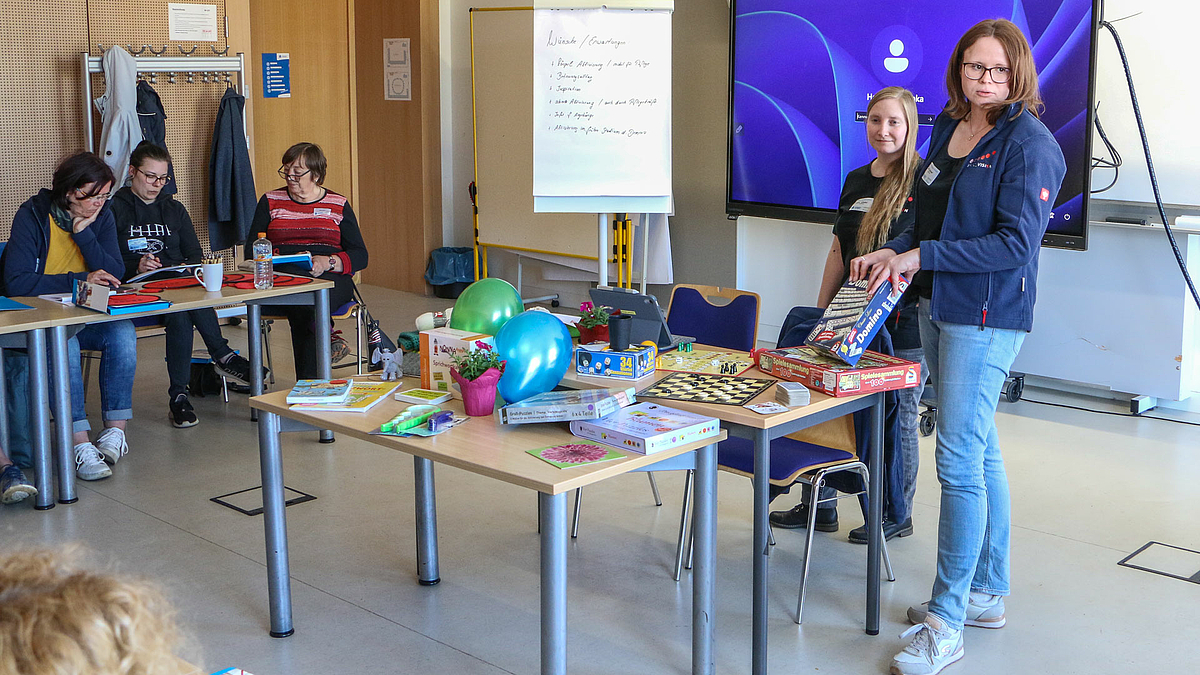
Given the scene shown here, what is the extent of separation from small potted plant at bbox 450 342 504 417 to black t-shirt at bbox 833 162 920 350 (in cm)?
137

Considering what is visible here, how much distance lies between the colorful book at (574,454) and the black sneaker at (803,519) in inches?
56.2

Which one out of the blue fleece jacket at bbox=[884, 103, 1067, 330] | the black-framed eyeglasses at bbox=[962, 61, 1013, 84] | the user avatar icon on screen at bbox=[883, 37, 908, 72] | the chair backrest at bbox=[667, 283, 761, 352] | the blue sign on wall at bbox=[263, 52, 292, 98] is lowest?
the chair backrest at bbox=[667, 283, 761, 352]

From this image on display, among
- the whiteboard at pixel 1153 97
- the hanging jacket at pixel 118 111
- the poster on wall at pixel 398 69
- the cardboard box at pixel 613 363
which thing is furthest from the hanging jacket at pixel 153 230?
the whiteboard at pixel 1153 97

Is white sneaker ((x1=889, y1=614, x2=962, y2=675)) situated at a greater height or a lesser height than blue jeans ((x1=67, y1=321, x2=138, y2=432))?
lesser

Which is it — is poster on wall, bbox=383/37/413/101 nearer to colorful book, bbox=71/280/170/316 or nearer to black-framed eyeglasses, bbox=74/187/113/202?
black-framed eyeglasses, bbox=74/187/113/202

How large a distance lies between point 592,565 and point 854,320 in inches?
45.7

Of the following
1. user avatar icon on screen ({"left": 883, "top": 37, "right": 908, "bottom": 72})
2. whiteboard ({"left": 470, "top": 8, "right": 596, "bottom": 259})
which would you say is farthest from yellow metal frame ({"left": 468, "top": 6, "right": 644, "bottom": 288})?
user avatar icon on screen ({"left": 883, "top": 37, "right": 908, "bottom": 72})

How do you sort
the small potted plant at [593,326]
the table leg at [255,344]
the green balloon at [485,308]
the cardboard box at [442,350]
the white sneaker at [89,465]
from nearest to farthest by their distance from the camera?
the cardboard box at [442,350] → the green balloon at [485,308] → the small potted plant at [593,326] → the white sneaker at [89,465] → the table leg at [255,344]

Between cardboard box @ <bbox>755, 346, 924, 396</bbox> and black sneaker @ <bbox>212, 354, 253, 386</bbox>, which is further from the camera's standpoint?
black sneaker @ <bbox>212, 354, 253, 386</bbox>

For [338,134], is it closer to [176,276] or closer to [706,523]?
[176,276]

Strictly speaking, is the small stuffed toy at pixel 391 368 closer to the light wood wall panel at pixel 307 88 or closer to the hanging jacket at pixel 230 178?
the hanging jacket at pixel 230 178

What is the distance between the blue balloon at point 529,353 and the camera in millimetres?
2539

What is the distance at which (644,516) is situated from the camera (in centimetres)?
369

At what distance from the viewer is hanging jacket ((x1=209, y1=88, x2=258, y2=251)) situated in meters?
6.41
